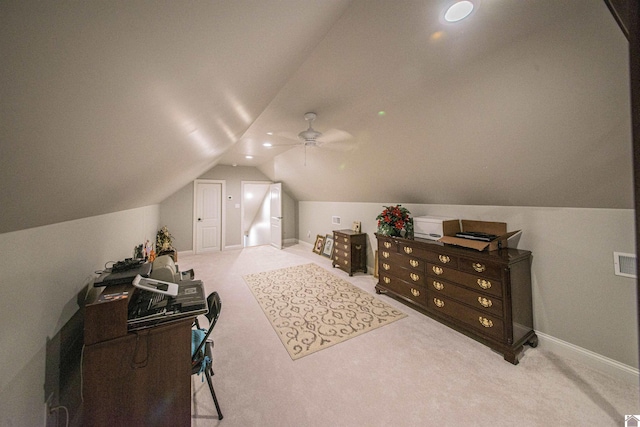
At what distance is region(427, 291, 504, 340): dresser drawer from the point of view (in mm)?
2135

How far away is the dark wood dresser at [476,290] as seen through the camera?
6.85 feet

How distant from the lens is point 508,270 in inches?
81.3

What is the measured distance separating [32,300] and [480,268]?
3.40 m

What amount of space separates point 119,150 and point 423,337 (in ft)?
10.1

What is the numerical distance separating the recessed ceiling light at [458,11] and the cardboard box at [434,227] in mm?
2030

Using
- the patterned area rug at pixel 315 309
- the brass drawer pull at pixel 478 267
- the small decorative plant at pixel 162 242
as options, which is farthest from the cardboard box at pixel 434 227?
the small decorative plant at pixel 162 242

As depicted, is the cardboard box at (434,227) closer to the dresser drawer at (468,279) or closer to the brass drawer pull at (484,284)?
the dresser drawer at (468,279)

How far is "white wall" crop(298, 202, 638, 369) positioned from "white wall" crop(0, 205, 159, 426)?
3941 millimetres

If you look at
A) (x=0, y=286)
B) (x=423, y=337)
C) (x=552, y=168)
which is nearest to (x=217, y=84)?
(x=0, y=286)

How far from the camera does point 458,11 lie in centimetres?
121

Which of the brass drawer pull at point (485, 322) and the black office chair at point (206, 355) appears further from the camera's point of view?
the brass drawer pull at point (485, 322)

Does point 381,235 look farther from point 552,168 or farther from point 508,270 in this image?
point 552,168

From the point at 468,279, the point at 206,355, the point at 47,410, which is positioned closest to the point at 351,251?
the point at 468,279

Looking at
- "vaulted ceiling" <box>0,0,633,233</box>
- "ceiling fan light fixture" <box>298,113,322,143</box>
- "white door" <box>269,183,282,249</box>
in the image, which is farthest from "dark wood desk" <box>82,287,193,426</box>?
"white door" <box>269,183,282,249</box>
